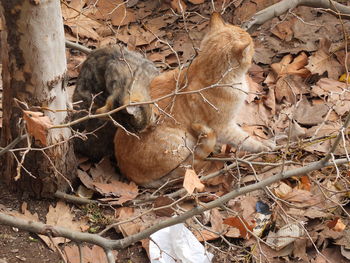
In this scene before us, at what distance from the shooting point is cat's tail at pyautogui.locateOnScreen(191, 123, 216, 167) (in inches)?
180

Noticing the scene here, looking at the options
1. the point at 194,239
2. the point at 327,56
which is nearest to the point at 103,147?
the point at 194,239

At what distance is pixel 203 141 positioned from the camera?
15.3ft

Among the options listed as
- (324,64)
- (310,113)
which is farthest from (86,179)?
(324,64)

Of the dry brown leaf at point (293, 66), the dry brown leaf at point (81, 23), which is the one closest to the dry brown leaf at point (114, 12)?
the dry brown leaf at point (81, 23)

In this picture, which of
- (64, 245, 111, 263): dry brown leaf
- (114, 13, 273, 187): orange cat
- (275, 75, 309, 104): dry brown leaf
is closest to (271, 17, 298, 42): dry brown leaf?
(275, 75, 309, 104): dry brown leaf

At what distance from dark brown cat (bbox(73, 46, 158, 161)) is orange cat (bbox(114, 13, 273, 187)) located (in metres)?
0.19

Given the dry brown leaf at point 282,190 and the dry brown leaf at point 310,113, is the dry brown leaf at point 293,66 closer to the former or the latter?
the dry brown leaf at point 310,113

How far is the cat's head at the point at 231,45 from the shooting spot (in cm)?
427

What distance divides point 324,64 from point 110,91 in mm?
2678

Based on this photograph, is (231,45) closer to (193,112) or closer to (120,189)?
(193,112)

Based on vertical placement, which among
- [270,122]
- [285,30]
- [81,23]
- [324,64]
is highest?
[81,23]

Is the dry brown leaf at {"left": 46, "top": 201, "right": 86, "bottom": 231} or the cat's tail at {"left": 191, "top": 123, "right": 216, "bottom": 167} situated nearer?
the dry brown leaf at {"left": 46, "top": 201, "right": 86, "bottom": 231}

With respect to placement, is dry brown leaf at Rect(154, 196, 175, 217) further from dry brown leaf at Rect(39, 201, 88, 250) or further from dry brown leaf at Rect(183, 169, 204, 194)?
dry brown leaf at Rect(183, 169, 204, 194)

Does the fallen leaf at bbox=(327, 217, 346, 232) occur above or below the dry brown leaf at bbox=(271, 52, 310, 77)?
below
